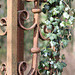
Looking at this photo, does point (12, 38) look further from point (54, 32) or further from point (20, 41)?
point (54, 32)

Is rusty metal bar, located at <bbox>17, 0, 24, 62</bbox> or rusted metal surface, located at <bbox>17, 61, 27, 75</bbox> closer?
rusted metal surface, located at <bbox>17, 61, 27, 75</bbox>

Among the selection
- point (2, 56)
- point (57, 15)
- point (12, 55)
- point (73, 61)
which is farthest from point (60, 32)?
point (2, 56)

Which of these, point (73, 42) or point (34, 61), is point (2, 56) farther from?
point (34, 61)

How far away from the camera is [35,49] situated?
2.02m

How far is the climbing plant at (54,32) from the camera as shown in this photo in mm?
2062

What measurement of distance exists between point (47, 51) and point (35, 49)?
0.14 m

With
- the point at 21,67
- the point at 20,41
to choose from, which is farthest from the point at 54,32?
the point at 21,67

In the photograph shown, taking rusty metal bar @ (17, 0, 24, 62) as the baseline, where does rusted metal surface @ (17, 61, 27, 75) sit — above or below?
below

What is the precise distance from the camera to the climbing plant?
206 centimetres

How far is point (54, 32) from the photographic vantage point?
209cm

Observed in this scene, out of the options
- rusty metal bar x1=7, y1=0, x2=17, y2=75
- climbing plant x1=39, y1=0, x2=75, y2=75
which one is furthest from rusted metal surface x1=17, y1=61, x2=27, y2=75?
climbing plant x1=39, y1=0, x2=75, y2=75

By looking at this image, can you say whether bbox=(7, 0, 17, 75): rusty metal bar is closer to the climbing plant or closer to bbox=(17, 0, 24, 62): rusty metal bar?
bbox=(17, 0, 24, 62): rusty metal bar

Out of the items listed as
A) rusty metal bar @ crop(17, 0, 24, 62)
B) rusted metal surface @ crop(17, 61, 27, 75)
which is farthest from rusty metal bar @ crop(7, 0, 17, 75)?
rusty metal bar @ crop(17, 0, 24, 62)

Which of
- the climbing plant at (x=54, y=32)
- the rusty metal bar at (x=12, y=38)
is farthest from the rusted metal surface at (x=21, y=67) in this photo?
the climbing plant at (x=54, y=32)
